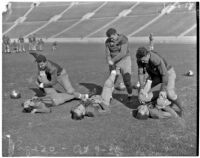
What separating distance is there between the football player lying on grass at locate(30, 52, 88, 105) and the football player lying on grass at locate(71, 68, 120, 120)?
689 millimetres

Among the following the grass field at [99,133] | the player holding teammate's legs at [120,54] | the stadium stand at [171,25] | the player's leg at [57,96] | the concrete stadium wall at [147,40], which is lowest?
the grass field at [99,133]

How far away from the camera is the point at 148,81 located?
820 centimetres

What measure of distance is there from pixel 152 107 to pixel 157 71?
0.98 meters

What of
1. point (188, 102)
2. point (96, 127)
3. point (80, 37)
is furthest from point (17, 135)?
point (80, 37)

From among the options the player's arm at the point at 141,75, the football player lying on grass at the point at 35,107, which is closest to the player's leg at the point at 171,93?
the player's arm at the point at 141,75

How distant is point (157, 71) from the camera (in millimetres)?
8188

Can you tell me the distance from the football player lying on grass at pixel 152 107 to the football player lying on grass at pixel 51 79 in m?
1.93

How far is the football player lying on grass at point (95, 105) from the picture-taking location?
26.0 feet

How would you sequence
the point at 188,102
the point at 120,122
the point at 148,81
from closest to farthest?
the point at 120,122, the point at 148,81, the point at 188,102

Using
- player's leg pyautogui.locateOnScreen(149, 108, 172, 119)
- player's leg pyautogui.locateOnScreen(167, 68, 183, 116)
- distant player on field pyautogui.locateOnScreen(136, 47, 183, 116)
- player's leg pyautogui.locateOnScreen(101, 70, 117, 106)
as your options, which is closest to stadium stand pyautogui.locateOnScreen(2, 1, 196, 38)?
player's leg pyautogui.locateOnScreen(101, 70, 117, 106)

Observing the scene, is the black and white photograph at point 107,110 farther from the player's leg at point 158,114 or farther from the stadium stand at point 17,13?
the stadium stand at point 17,13

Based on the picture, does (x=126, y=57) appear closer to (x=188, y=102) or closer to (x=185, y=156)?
(x=188, y=102)

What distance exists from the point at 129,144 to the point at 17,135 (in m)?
2.64

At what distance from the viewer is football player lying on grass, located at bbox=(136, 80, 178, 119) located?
779 cm
